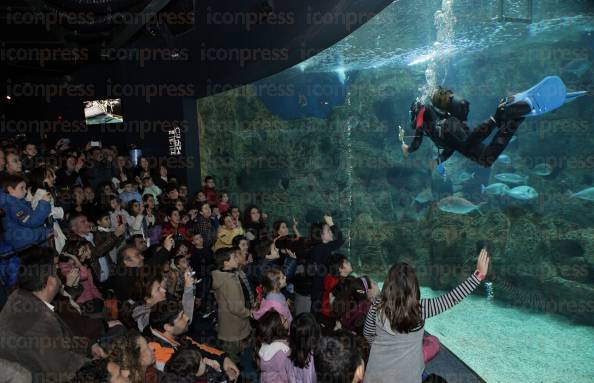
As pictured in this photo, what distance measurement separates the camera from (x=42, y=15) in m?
8.21

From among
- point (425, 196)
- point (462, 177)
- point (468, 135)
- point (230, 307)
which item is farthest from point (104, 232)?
point (462, 177)

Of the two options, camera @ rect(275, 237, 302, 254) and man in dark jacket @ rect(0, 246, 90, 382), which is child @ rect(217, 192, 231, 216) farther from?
man in dark jacket @ rect(0, 246, 90, 382)

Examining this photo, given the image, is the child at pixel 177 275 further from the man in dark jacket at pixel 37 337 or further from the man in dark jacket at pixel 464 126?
the man in dark jacket at pixel 464 126

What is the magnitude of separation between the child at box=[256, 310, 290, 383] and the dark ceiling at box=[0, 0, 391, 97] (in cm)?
427

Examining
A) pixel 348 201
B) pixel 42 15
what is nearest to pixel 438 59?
pixel 348 201

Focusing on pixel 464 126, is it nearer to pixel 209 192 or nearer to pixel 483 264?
pixel 209 192

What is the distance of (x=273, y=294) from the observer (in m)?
4.16

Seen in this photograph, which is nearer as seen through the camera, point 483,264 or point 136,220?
point 483,264

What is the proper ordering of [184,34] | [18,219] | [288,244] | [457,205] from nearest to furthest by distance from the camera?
[18,219], [288,244], [457,205], [184,34]

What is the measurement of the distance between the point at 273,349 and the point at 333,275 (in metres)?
1.45

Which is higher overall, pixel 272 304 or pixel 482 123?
pixel 482 123

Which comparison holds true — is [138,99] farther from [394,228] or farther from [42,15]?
[394,228]

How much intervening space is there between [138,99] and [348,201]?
25.3 feet

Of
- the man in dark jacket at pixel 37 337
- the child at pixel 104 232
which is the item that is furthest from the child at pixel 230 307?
the child at pixel 104 232
